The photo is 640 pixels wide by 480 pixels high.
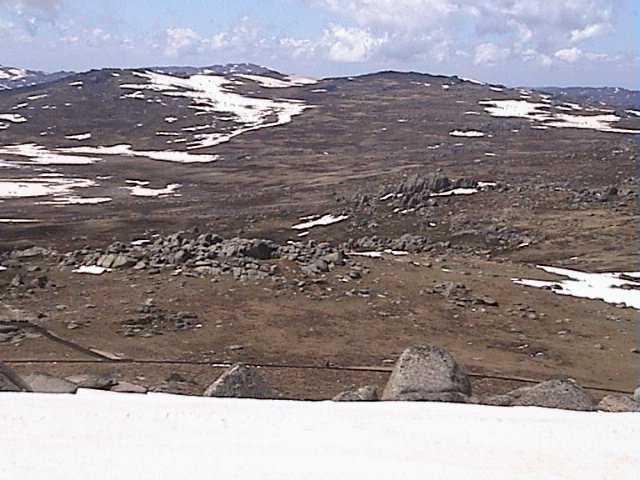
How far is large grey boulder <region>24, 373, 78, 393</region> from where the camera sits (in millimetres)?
13875

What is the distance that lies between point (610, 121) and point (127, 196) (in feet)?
330

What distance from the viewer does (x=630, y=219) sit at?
41.4 meters

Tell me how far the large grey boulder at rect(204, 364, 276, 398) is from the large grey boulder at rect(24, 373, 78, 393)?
224 cm

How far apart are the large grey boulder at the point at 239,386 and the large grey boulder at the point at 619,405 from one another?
577 cm

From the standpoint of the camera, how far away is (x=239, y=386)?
47.5 feet

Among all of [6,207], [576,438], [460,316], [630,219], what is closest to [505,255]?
[630,219]

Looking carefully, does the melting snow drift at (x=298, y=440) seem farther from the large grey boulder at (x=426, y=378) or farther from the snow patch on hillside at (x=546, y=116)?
the snow patch on hillside at (x=546, y=116)

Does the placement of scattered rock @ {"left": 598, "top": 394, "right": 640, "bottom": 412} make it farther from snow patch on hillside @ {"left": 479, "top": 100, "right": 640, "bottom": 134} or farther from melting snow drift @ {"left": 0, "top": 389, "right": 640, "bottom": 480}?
snow patch on hillside @ {"left": 479, "top": 100, "right": 640, "bottom": 134}

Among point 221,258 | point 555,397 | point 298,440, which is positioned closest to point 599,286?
point 221,258

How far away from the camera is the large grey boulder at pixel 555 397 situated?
1388 cm

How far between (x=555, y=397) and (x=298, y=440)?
5605 millimetres

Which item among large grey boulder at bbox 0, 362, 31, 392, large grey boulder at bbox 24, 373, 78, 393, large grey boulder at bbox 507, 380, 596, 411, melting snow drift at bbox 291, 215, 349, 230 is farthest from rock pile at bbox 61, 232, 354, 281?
melting snow drift at bbox 291, 215, 349, 230

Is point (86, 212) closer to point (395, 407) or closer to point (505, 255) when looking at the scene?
point (505, 255)

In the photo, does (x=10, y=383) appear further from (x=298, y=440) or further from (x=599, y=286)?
(x=599, y=286)
